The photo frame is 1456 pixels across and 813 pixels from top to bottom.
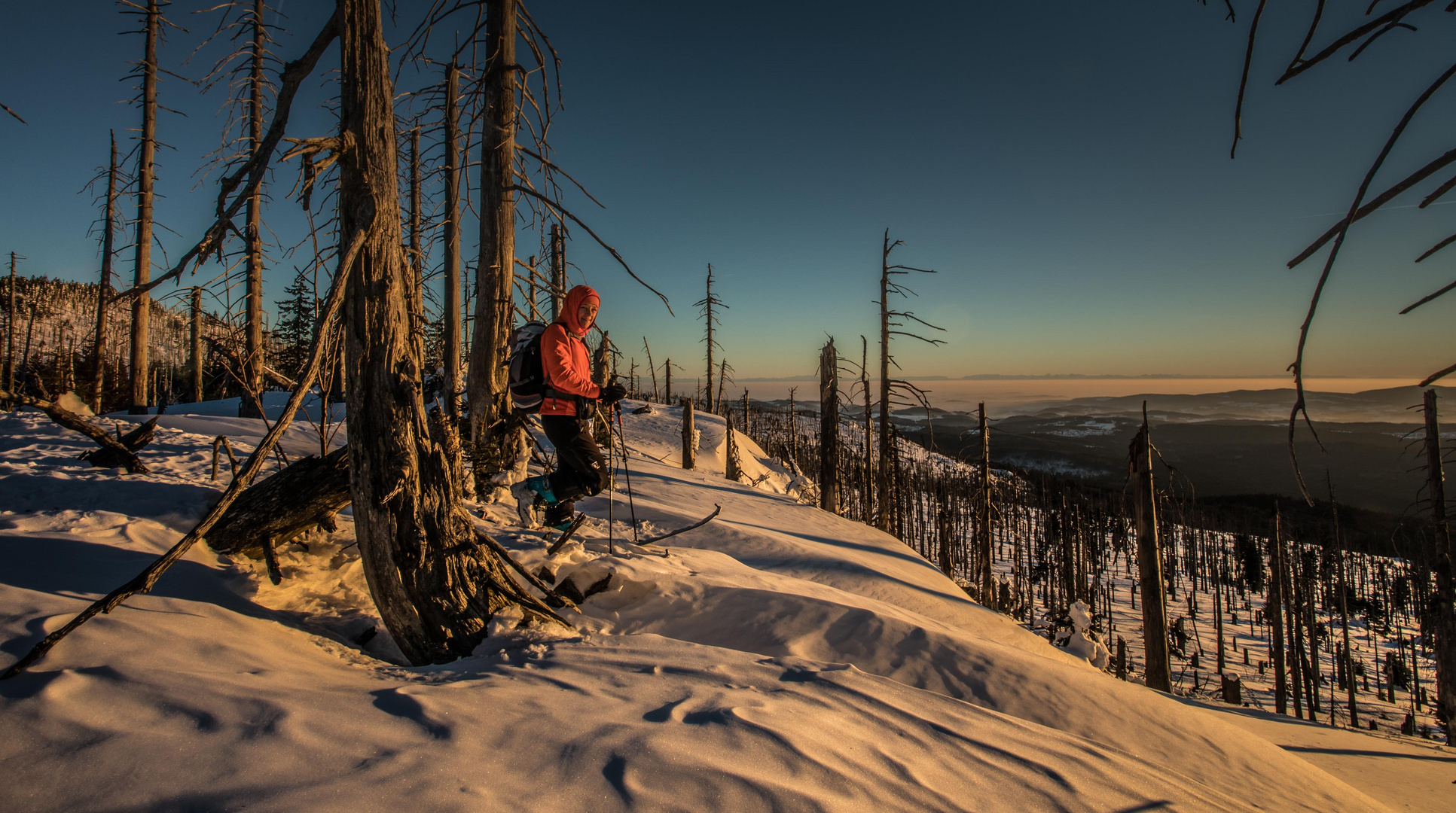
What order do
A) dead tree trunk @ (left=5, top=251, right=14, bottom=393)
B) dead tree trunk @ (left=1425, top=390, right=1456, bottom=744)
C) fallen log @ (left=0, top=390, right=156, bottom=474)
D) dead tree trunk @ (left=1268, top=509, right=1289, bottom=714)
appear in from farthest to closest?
dead tree trunk @ (left=1268, top=509, right=1289, bottom=714), dead tree trunk @ (left=5, top=251, right=14, bottom=393), dead tree trunk @ (left=1425, top=390, right=1456, bottom=744), fallen log @ (left=0, top=390, right=156, bottom=474)

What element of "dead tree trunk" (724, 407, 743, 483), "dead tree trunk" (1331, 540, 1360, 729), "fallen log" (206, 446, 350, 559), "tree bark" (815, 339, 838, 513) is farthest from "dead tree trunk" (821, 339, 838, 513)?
"dead tree trunk" (1331, 540, 1360, 729)

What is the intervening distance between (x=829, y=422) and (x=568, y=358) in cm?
1099

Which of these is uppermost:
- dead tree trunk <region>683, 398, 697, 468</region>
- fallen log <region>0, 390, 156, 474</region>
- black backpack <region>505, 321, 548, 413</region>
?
black backpack <region>505, 321, 548, 413</region>

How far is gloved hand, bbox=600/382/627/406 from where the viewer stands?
4.77m

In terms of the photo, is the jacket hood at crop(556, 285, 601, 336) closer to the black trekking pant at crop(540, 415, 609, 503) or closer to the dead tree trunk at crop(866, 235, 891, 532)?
the black trekking pant at crop(540, 415, 609, 503)

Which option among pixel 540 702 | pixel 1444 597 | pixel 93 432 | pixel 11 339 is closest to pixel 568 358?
pixel 540 702

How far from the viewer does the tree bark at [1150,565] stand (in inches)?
417

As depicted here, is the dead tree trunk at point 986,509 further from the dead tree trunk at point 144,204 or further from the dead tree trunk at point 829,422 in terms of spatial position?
the dead tree trunk at point 144,204

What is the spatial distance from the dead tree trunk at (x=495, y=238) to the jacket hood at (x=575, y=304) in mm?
1333

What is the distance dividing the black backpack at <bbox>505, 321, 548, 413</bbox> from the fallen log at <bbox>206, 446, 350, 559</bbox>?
50.7 inches

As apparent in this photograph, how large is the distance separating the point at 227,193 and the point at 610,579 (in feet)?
10.5

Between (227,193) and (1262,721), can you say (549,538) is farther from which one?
(1262,721)

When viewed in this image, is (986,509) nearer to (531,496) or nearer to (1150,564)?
(1150,564)

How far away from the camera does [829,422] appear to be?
1470cm
